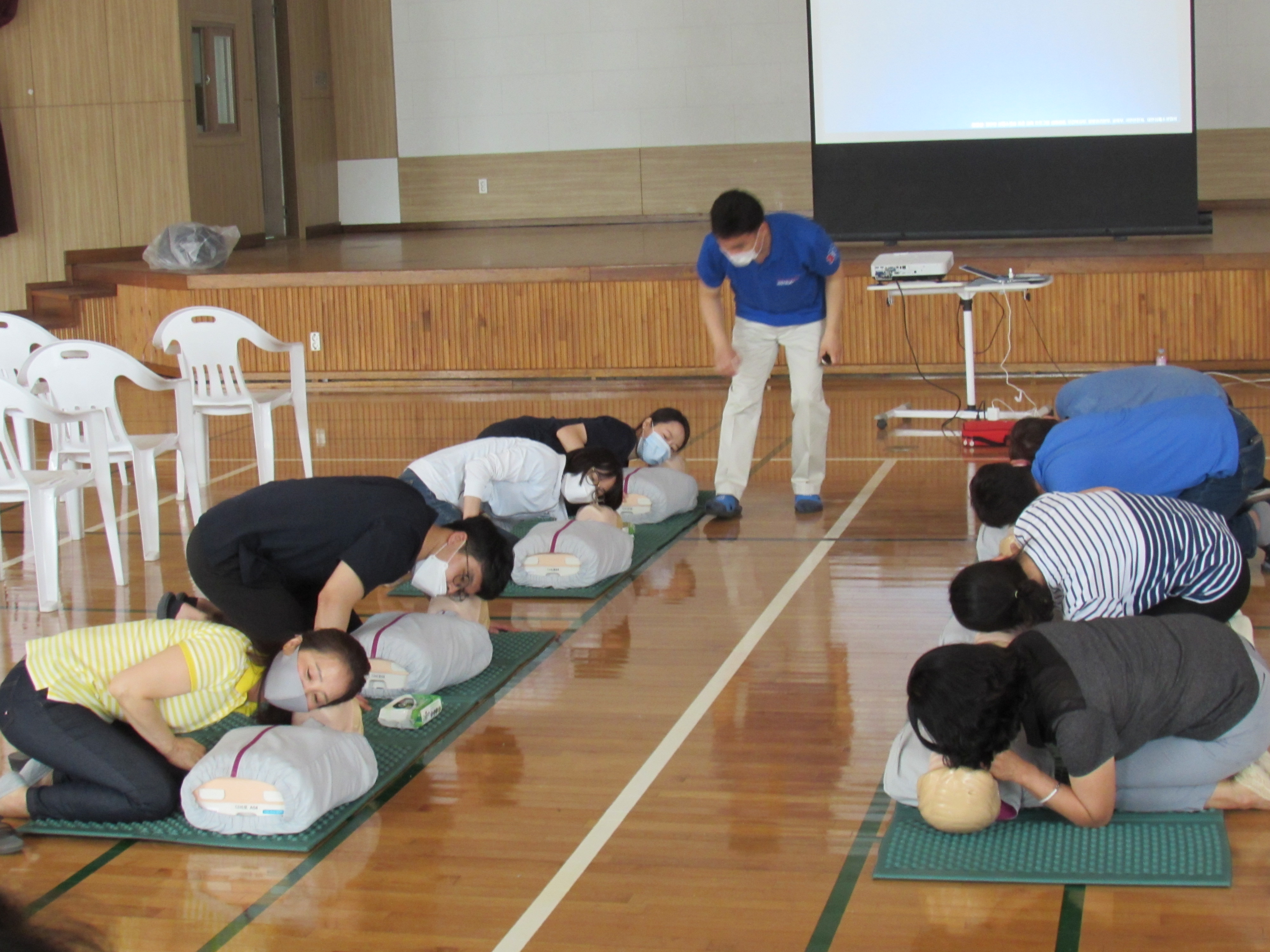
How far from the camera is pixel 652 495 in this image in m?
5.75

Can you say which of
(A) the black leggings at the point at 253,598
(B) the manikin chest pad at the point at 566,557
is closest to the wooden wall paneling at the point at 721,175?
(B) the manikin chest pad at the point at 566,557

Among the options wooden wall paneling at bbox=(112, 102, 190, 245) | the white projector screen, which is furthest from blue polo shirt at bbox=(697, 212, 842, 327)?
wooden wall paneling at bbox=(112, 102, 190, 245)

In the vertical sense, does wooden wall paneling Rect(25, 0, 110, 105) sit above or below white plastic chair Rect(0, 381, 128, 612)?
above

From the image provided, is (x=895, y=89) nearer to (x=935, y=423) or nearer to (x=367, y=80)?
(x=935, y=423)

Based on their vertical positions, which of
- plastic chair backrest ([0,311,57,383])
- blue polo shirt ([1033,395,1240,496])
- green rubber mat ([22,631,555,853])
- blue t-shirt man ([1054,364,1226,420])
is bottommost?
green rubber mat ([22,631,555,853])

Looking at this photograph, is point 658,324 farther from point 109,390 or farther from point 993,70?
point 109,390

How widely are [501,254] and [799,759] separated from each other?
7.71m

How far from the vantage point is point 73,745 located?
120 inches

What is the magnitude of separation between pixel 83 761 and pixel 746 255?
3169 mm

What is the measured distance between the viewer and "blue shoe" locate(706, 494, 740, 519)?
5840 mm

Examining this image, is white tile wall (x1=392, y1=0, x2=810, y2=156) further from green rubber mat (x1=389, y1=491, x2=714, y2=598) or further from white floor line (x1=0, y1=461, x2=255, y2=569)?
green rubber mat (x1=389, y1=491, x2=714, y2=598)

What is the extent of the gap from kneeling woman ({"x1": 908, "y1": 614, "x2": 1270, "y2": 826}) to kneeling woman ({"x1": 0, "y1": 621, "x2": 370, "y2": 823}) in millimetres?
1236

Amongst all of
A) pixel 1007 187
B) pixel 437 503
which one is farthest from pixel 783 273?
pixel 1007 187

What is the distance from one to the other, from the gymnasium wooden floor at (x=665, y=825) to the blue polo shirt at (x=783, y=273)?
97 cm
